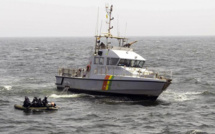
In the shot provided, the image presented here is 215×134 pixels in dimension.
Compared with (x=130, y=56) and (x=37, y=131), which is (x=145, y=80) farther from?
(x=37, y=131)

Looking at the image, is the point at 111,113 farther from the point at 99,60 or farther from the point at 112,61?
the point at 99,60

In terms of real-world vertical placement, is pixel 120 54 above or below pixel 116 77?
above

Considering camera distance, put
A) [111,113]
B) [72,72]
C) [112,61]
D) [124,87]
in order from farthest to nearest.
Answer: [72,72], [112,61], [124,87], [111,113]

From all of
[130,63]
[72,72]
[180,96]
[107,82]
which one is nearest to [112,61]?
[130,63]

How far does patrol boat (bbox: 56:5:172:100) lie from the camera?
1173 inches

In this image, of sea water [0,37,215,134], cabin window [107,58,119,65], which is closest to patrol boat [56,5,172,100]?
cabin window [107,58,119,65]

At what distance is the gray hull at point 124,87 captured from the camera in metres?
29.5

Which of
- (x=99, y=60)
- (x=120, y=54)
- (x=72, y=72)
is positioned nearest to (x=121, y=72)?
(x=120, y=54)

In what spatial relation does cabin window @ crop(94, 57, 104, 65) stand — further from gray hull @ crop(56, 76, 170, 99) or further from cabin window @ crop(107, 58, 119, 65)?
gray hull @ crop(56, 76, 170, 99)

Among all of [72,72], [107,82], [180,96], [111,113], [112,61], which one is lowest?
[111,113]

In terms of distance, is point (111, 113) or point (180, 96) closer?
point (111, 113)

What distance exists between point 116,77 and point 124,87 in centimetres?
108

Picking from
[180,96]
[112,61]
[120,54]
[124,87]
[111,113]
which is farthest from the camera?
[180,96]

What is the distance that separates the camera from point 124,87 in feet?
99.7
